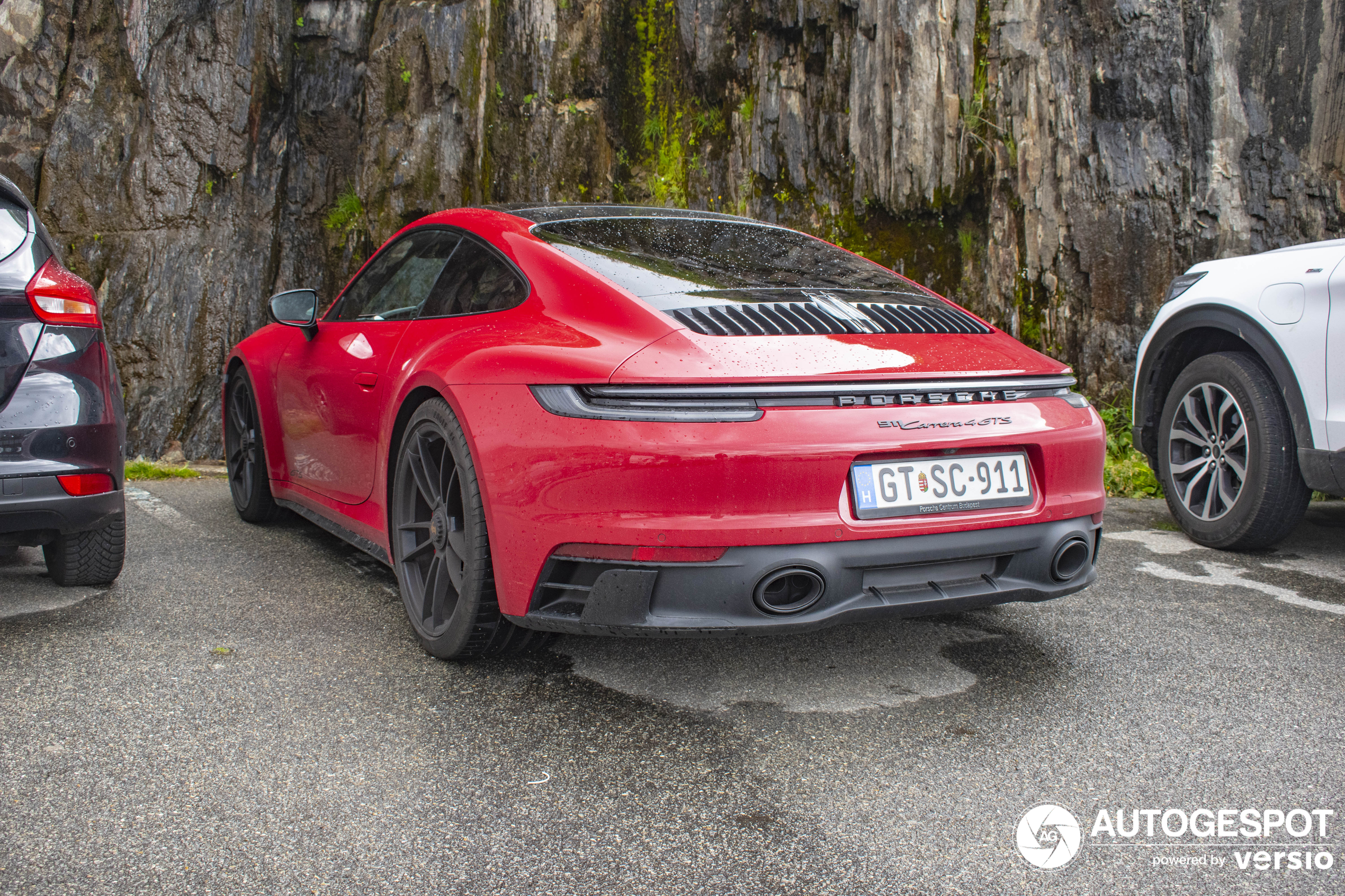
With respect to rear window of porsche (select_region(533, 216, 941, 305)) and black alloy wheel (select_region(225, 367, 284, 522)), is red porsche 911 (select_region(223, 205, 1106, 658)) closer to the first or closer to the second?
rear window of porsche (select_region(533, 216, 941, 305))

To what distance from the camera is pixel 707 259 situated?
2887mm

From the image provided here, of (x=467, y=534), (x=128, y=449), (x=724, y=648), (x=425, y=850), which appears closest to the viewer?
(x=425, y=850)

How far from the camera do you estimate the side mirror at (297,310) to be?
3738 mm

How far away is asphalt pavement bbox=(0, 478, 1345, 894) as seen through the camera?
1.75 meters

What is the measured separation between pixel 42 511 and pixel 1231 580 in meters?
4.12

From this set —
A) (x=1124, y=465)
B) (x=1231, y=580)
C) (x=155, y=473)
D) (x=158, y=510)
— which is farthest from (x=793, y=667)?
(x=155, y=473)

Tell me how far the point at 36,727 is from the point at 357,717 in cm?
73

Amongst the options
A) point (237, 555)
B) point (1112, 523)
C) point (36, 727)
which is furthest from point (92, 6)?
point (1112, 523)

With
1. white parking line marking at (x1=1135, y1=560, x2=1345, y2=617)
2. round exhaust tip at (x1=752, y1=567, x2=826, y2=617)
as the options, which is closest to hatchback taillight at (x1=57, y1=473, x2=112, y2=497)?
round exhaust tip at (x1=752, y1=567, x2=826, y2=617)

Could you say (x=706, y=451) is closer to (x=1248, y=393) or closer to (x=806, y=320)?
(x=806, y=320)

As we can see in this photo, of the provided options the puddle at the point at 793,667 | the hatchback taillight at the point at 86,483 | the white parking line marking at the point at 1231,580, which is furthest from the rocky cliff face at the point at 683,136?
the hatchback taillight at the point at 86,483

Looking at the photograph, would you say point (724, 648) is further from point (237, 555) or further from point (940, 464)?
point (237, 555)

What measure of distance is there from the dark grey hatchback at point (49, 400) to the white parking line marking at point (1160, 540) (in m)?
4.05

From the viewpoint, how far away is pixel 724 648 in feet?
9.47
